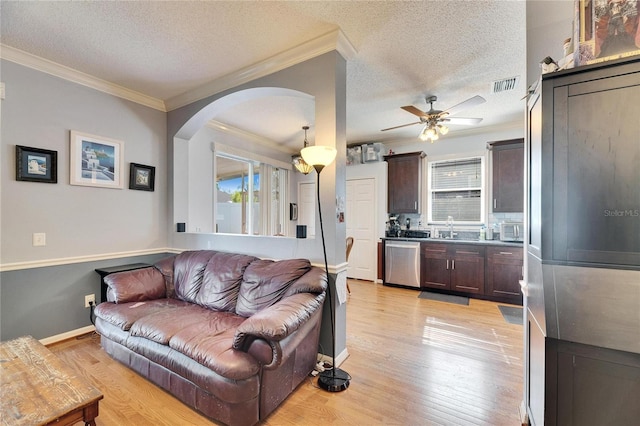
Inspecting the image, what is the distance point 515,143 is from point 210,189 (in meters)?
4.87

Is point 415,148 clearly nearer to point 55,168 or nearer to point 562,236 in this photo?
point 562,236

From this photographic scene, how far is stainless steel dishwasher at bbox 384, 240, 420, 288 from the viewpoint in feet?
14.7

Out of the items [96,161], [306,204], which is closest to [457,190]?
[306,204]

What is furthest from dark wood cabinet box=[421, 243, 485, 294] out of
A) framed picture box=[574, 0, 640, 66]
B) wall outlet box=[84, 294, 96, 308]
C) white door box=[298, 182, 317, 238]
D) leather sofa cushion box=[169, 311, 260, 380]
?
wall outlet box=[84, 294, 96, 308]

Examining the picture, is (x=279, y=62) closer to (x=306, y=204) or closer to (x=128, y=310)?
(x=128, y=310)

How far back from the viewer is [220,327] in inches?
75.7

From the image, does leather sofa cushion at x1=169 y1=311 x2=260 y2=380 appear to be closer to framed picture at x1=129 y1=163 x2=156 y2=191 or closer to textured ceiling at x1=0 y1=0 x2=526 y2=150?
framed picture at x1=129 y1=163 x2=156 y2=191

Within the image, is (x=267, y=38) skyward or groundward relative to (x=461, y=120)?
skyward

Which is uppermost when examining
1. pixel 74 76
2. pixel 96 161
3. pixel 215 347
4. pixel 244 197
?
pixel 74 76

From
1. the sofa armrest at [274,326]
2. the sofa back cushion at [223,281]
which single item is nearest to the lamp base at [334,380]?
the sofa armrest at [274,326]

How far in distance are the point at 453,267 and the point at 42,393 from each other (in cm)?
460

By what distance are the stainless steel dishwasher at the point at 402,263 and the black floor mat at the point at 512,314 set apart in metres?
1.24

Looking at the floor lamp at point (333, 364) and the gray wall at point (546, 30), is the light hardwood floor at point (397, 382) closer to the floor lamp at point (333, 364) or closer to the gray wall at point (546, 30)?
the floor lamp at point (333, 364)

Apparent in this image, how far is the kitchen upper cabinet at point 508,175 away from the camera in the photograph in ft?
13.1
